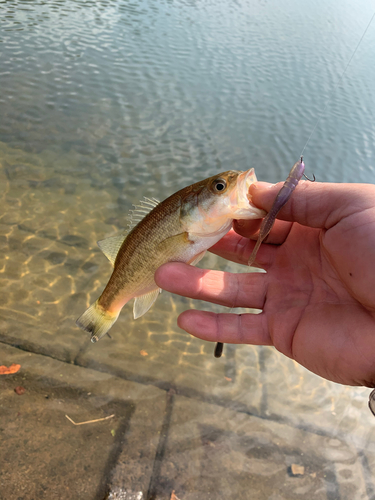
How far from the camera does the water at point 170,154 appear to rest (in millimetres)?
4852

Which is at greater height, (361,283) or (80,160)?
(361,283)

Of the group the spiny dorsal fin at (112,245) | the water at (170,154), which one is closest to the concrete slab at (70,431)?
the water at (170,154)

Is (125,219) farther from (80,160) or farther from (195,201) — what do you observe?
(195,201)

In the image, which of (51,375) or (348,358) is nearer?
(348,358)

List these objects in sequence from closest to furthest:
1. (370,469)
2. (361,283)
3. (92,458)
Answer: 1. (361,283)
2. (92,458)
3. (370,469)

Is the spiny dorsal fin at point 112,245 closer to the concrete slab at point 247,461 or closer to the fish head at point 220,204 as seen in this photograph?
the fish head at point 220,204

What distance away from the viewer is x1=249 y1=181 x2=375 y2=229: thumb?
2742 mm

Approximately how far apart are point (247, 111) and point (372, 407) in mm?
10549

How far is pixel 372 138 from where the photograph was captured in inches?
459

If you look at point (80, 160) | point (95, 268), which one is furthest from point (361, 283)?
point (80, 160)

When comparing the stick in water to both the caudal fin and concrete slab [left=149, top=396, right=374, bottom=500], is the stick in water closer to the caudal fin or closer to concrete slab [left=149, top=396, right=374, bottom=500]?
the caudal fin

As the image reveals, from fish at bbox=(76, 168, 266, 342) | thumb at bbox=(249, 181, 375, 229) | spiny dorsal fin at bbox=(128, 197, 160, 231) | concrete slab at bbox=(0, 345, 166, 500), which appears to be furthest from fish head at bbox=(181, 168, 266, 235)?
concrete slab at bbox=(0, 345, 166, 500)

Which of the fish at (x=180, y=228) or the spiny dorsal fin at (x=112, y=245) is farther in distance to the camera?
the spiny dorsal fin at (x=112, y=245)

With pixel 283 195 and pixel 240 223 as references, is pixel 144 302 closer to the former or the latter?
pixel 240 223
